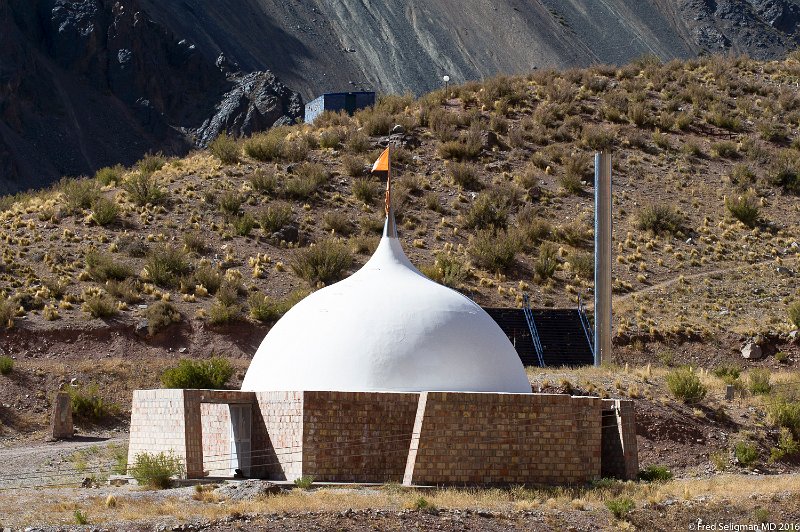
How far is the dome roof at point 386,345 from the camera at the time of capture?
67.3ft

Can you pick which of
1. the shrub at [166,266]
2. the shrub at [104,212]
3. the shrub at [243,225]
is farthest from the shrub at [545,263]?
the shrub at [104,212]

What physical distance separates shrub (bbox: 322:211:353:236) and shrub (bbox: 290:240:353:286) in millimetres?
2485

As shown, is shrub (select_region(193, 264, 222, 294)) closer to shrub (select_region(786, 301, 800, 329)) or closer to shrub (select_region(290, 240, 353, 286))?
shrub (select_region(290, 240, 353, 286))

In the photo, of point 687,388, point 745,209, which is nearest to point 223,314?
point 687,388

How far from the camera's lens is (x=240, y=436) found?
2097 cm

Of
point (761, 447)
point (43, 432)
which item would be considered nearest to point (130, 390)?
point (43, 432)

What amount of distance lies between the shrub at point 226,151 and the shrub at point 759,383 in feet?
75.8

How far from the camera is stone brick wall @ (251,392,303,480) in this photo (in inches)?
785

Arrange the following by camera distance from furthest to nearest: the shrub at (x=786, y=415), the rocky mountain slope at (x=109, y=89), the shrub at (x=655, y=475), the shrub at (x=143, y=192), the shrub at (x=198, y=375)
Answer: the rocky mountain slope at (x=109, y=89)
the shrub at (x=143, y=192)
the shrub at (x=198, y=375)
the shrub at (x=786, y=415)
the shrub at (x=655, y=475)

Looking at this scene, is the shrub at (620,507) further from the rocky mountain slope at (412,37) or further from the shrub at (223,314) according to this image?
the rocky mountain slope at (412,37)

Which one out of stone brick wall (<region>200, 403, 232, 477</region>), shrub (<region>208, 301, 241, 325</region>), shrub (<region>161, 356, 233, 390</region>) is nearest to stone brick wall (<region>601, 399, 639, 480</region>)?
stone brick wall (<region>200, 403, 232, 477</region>)

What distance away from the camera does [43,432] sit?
3019 cm

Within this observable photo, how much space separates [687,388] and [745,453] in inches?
110

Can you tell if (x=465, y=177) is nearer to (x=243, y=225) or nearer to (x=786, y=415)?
(x=243, y=225)
